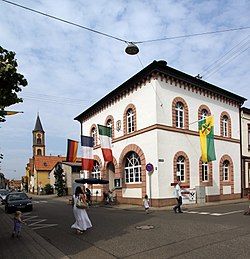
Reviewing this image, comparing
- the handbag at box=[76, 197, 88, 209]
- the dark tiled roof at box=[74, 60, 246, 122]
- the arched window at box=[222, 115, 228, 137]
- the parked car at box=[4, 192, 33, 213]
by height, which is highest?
the dark tiled roof at box=[74, 60, 246, 122]

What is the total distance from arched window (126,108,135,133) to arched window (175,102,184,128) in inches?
136

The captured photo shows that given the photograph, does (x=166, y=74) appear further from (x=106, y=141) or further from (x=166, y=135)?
(x=106, y=141)

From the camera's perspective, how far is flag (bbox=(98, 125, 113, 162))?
91.1 ft

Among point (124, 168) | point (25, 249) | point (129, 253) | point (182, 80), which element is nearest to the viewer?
point (129, 253)

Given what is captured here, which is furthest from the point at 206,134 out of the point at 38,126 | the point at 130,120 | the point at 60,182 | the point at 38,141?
the point at 38,126

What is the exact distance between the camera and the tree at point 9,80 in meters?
9.09

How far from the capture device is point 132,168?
2689 cm

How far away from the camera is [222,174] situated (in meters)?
29.0

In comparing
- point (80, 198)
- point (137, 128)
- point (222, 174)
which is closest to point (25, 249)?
point (80, 198)

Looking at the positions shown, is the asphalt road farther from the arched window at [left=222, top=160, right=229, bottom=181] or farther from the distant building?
the distant building

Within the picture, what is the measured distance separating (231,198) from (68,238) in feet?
68.0

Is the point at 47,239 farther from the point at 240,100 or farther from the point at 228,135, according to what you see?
the point at 240,100

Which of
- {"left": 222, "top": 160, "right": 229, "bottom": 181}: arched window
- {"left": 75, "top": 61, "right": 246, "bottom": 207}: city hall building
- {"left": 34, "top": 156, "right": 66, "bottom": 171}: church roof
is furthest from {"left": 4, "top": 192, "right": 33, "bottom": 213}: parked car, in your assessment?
{"left": 34, "top": 156, "right": 66, "bottom": 171}: church roof

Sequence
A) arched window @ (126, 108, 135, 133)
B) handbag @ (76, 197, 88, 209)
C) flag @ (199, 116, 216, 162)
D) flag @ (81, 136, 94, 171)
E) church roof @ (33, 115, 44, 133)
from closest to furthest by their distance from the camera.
A: handbag @ (76, 197, 88, 209), flag @ (199, 116, 216, 162), arched window @ (126, 108, 135, 133), flag @ (81, 136, 94, 171), church roof @ (33, 115, 44, 133)
